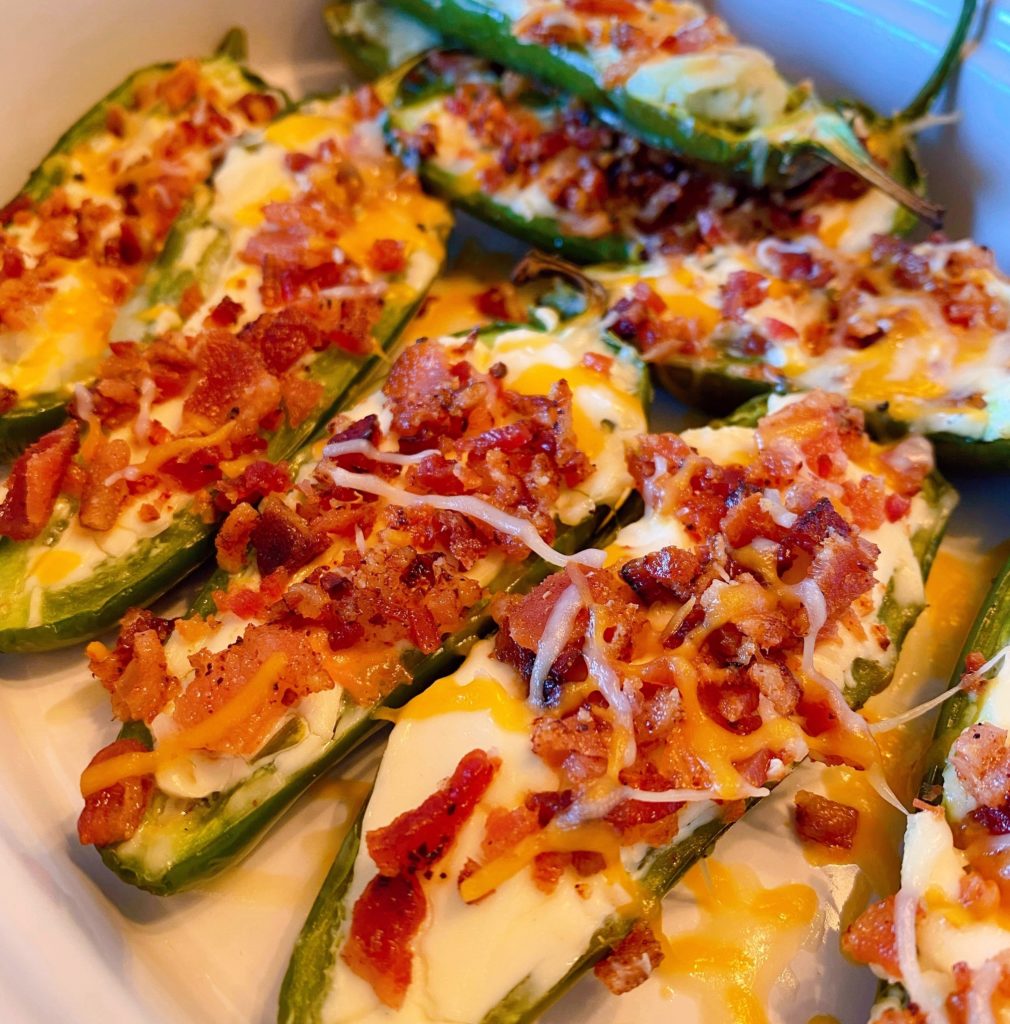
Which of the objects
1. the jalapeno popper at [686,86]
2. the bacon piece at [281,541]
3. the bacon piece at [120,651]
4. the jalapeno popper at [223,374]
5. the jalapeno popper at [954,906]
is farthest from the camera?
the jalapeno popper at [686,86]

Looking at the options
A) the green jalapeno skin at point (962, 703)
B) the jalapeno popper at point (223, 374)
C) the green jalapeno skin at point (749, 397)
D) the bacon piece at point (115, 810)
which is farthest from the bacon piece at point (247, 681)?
the green jalapeno skin at point (749, 397)

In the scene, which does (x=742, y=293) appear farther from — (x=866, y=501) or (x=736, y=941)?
(x=736, y=941)

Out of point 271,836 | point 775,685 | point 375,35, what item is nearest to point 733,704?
point 775,685

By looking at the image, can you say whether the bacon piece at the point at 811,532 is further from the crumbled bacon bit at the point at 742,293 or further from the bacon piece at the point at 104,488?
the bacon piece at the point at 104,488

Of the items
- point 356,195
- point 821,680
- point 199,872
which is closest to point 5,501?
point 199,872

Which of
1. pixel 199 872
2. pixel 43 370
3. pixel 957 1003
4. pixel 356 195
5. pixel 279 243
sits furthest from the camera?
pixel 356 195

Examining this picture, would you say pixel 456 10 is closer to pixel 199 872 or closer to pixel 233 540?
pixel 233 540
